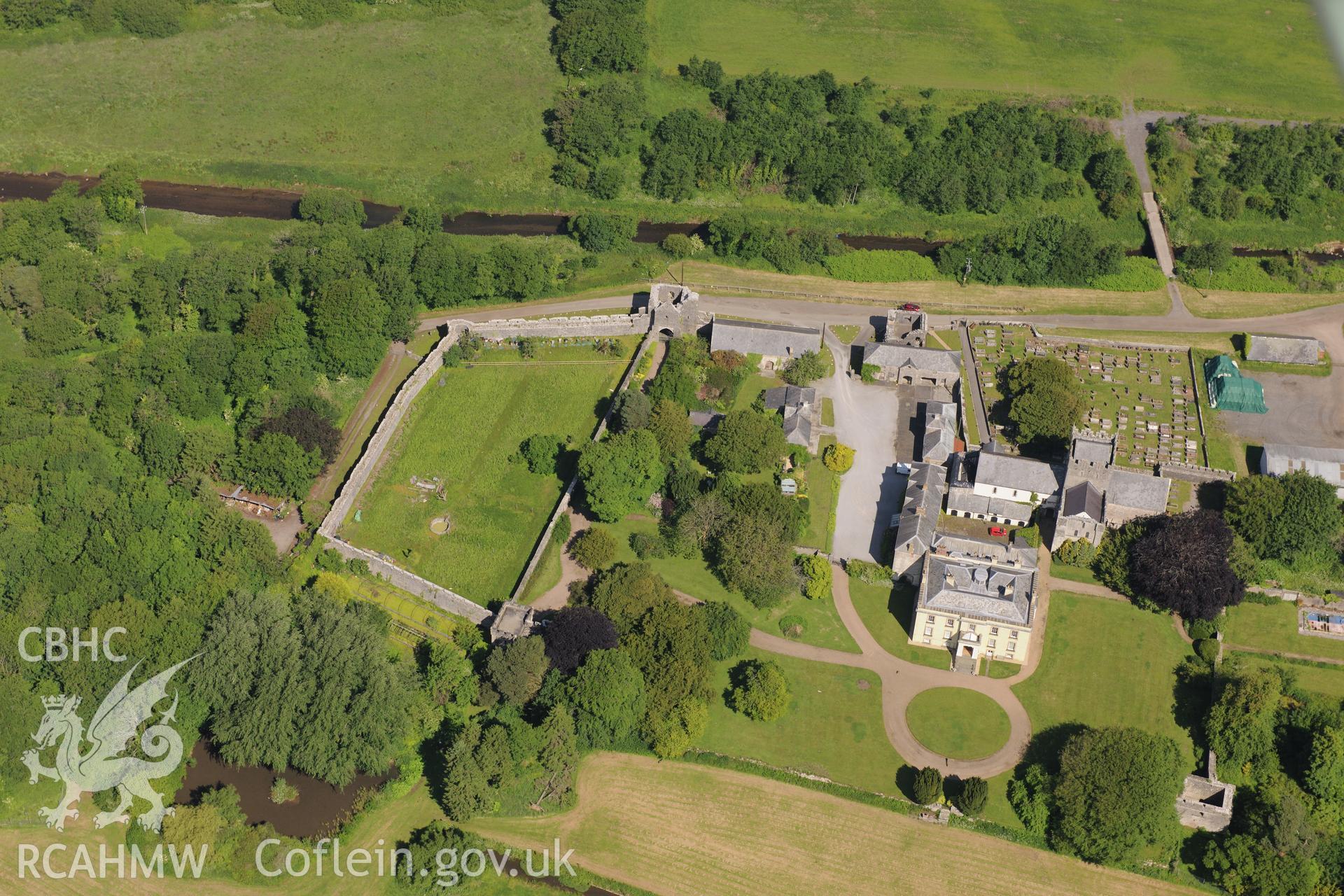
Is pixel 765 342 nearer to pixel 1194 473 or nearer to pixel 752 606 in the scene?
pixel 752 606

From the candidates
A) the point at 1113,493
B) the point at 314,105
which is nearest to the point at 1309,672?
the point at 1113,493

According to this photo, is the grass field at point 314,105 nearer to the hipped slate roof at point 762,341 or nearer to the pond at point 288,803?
the hipped slate roof at point 762,341

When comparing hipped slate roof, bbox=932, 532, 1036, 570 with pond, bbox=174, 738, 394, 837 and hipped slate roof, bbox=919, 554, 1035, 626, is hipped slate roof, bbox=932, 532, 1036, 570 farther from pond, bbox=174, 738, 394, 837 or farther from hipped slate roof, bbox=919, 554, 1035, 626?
pond, bbox=174, 738, 394, 837

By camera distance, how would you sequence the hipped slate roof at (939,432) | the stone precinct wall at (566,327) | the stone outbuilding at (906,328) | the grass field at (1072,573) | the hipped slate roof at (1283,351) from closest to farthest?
the grass field at (1072,573)
the hipped slate roof at (939,432)
the hipped slate roof at (1283,351)
the stone outbuilding at (906,328)
the stone precinct wall at (566,327)

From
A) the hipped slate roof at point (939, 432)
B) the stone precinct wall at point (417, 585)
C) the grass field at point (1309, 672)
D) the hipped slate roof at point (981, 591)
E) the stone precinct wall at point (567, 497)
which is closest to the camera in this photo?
the grass field at point (1309, 672)

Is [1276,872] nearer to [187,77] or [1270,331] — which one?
[1270,331]

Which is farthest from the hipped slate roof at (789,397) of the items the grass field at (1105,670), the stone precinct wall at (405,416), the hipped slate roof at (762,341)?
the grass field at (1105,670)
